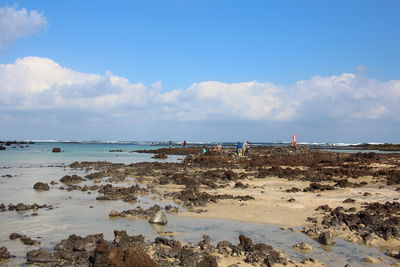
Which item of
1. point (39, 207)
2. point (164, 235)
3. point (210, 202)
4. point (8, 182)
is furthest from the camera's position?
point (8, 182)

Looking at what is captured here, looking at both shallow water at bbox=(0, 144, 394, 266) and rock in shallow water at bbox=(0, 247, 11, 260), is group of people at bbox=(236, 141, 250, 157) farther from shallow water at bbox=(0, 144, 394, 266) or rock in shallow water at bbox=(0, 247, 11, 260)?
rock in shallow water at bbox=(0, 247, 11, 260)

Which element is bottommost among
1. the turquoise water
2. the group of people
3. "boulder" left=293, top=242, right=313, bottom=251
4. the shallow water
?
the turquoise water

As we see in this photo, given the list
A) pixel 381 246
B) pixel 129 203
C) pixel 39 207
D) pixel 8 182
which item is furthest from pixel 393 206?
pixel 8 182

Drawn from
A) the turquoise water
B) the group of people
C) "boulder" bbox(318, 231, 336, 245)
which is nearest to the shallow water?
"boulder" bbox(318, 231, 336, 245)

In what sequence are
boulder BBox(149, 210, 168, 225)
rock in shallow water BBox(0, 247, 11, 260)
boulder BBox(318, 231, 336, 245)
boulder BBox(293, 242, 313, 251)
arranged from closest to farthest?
1. rock in shallow water BBox(0, 247, 11, 260)
2. boulder BBox(293, 242, 313, 251)
3. boulder BBox(318, 231, 336, 245)
4. boulder BBox(149, 210, 168, 225)

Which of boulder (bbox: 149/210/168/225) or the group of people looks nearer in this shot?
boulder (bbox: 149/210/168/225)

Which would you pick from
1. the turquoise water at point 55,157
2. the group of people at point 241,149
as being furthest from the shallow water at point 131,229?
the group of people at point 241,149

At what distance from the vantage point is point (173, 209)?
13742 mm

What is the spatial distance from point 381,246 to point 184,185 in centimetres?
1330

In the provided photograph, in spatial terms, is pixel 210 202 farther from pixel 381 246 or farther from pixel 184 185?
pixel 381 246

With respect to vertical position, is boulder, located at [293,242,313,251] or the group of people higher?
the group of people

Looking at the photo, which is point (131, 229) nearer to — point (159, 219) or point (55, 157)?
point (159, 219)

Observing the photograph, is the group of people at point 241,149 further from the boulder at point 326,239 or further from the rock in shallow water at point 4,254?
the rock in shallow water at point 4,254

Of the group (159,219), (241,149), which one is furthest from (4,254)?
(241,149)
